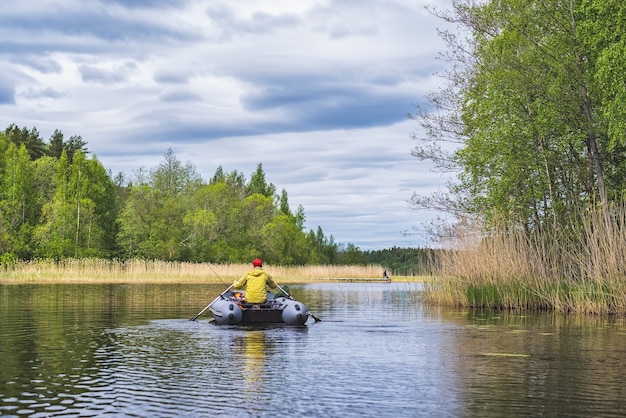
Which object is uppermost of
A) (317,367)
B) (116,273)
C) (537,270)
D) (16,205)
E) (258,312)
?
(16,205)

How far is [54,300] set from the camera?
31.0 m

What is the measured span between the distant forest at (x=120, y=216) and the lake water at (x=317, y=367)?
51652 millimetres

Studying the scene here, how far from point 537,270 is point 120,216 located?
59.6 m

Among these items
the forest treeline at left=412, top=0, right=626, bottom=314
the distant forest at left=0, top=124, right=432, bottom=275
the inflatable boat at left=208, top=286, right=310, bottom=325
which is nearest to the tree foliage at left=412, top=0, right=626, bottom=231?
the forest treeline at left=412, top=0, right=626, bottom=314

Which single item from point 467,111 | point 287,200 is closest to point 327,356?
point 467,111

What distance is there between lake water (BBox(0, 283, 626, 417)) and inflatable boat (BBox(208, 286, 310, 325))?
0.47 metres

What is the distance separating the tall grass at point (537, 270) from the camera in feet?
72.6

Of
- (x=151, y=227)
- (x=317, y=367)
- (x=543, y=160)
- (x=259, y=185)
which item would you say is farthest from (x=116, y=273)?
(x=259, y=185)

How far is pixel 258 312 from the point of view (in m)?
20.9

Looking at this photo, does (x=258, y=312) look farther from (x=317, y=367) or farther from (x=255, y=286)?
(x=317, y=367)

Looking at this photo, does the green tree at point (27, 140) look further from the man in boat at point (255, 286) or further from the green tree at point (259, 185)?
the man in boat at point (255, 286)

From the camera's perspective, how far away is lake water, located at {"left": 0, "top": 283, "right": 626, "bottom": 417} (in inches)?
379

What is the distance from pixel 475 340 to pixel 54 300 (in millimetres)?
19424

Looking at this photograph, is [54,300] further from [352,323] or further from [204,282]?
[204,282]
